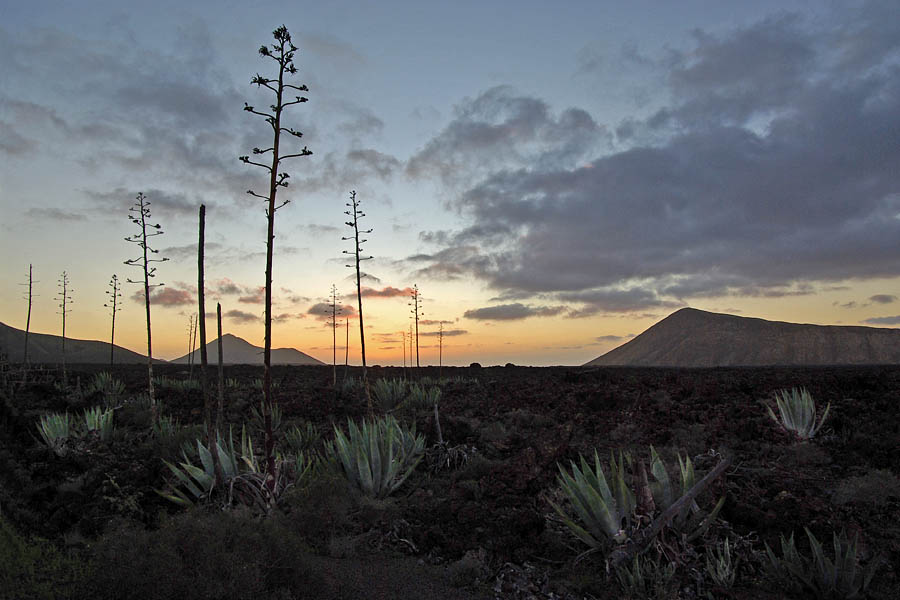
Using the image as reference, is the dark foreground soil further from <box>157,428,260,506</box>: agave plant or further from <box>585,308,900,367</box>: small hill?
<box>585,308,900,367</box>: small hill

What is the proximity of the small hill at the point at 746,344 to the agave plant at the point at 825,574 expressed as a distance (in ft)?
260

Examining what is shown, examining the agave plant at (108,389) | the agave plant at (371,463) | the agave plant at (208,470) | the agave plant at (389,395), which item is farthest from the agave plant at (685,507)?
the agave plant at (108,389)

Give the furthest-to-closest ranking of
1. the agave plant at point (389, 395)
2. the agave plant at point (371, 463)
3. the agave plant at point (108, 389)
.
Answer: the agave plant at point (108, 389), the agave plant at point (389, 395), the agave plant at point (371, 463)

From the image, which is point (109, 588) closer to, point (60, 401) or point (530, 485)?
point (530, 485)

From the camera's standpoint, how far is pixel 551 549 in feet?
19.0

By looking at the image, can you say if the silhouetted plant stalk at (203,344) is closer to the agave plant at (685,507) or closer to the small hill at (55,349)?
the agave plant at (685,507)

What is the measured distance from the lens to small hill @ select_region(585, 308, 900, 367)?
79.2 metres

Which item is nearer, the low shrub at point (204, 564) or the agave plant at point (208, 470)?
the low shrub at point (204, 564)

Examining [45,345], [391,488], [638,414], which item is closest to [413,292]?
[638,414]

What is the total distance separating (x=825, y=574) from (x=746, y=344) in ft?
319

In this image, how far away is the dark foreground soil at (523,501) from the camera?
519cm

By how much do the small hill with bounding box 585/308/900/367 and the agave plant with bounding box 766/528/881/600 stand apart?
79.2m

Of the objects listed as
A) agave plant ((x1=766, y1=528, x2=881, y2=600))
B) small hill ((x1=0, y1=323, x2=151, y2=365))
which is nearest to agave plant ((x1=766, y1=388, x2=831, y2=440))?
agave plant ((x1=766, y1=528, x2=881, y2=600))

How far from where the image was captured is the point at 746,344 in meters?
90.2
